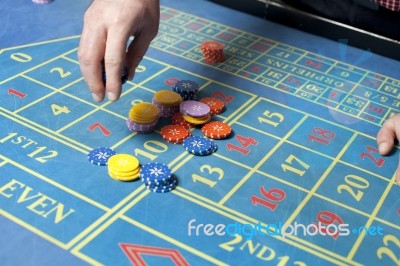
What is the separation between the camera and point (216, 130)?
72.2 inches

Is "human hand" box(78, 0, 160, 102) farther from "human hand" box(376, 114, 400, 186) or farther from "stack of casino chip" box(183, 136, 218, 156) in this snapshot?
"human hand" box(376, 114, 400, 186)

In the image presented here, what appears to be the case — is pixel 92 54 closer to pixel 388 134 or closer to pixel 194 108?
pixel 194 108

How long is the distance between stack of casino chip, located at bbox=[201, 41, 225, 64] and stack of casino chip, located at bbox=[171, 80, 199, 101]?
315 millimetres

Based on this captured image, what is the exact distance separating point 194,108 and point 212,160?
27 centimetres

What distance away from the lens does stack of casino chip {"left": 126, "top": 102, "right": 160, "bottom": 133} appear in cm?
182

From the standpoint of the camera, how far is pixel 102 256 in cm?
131

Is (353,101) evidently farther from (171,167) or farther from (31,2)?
(31,2)

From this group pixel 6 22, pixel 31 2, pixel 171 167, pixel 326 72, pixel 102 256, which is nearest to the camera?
pixel 102 256

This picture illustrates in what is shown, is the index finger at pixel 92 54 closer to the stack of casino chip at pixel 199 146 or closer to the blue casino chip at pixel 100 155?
the blue casino chip at pixel 100 155

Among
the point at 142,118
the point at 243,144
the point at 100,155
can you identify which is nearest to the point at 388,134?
the point at 243,144

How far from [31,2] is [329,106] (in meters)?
1.66

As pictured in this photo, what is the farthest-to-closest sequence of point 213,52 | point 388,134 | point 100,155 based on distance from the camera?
point 213,52 → point 388,134 → point 100,155

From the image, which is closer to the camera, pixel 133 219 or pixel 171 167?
pixel 133 219

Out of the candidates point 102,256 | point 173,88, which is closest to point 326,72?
point 173,88
